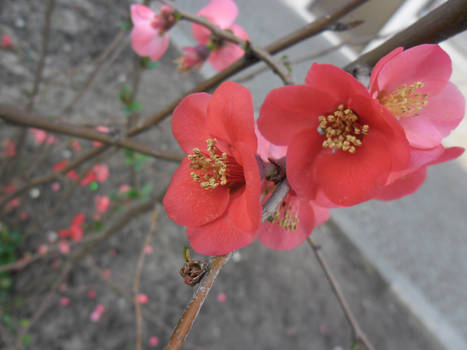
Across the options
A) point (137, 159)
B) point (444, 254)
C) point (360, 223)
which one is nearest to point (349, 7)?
point (137, 159)

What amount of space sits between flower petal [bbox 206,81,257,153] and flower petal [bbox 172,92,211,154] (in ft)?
0.09

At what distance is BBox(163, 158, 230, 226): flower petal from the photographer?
0.29 m

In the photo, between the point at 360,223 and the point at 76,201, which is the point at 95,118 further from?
the point at 360,223

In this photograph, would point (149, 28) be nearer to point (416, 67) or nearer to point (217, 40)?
point (217, 40)

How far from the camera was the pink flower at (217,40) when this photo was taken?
2.32ft

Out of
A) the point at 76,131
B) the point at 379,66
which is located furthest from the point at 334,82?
the point at 76,131

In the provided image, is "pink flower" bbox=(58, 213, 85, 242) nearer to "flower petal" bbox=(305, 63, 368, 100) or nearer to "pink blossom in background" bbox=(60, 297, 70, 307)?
"pink blossom in background" bbox=(60, 297, 70, 307)

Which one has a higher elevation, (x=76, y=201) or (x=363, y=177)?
(x=363, y=177)

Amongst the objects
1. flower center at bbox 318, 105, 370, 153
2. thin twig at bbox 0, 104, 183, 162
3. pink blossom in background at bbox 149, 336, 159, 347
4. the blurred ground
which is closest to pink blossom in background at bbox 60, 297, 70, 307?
the blurred ground

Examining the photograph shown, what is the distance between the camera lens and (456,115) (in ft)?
1.03

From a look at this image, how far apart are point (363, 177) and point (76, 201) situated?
5.70ft

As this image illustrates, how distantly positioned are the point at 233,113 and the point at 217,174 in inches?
2.9

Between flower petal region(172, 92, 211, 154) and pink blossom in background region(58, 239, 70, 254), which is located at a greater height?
flower petal region(172, 92, 211, 154)

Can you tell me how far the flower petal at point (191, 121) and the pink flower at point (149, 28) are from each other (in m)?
0.45
